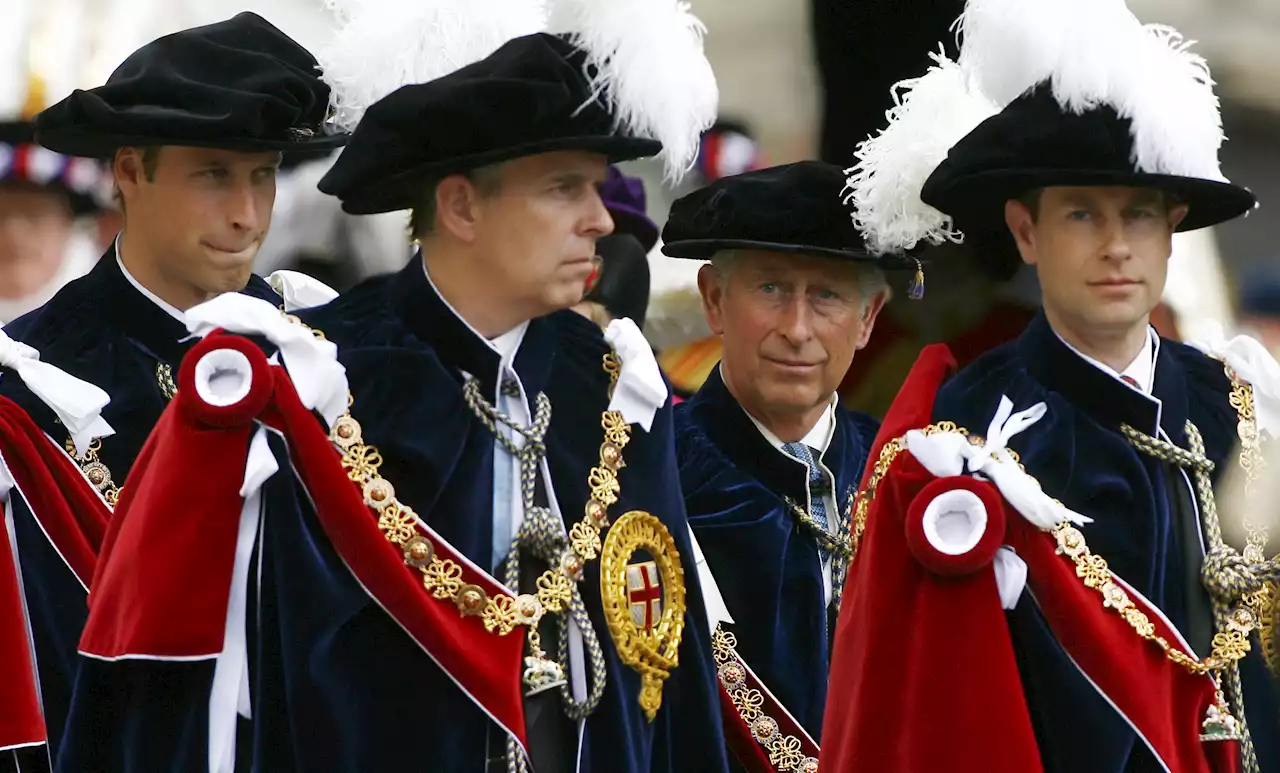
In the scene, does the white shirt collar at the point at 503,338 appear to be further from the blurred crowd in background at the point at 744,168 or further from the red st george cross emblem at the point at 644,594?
the blurred crowd in background at the point at 744,168

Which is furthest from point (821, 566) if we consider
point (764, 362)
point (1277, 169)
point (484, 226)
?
point (1277, 169)

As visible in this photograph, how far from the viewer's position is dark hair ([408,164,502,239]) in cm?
394

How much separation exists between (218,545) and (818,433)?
1715 millimetres

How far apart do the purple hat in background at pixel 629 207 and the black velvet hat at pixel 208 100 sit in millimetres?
1583

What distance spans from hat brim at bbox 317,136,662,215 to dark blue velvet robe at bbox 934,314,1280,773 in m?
0.76

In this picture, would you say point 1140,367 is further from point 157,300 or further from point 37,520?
point 37,520

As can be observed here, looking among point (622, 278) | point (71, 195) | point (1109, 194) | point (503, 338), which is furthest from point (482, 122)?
point (71, 195)

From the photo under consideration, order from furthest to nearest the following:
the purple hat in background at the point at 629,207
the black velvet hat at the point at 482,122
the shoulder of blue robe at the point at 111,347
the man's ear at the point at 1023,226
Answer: the purple hat in background at the point at 629,207 → the shoulder of blue robe at the point at 111,347 → the man's ear at the point at 1023,226 → the black velvet hat at the point at 482,122

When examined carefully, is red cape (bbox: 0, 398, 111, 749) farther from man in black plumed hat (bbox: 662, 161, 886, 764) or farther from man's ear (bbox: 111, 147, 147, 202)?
man in black plumed hat (bbox: 662, 161, 886, 764)

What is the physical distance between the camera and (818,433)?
506cm

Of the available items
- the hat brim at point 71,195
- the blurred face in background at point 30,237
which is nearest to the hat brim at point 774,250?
the hat brim at point 71,195

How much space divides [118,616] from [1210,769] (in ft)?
6.09

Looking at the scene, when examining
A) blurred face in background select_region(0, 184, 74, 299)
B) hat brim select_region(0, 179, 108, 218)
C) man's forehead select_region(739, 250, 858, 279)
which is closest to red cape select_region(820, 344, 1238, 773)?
man's forehead select_region(739, 250, 858, 279)

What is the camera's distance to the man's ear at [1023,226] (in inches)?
165
